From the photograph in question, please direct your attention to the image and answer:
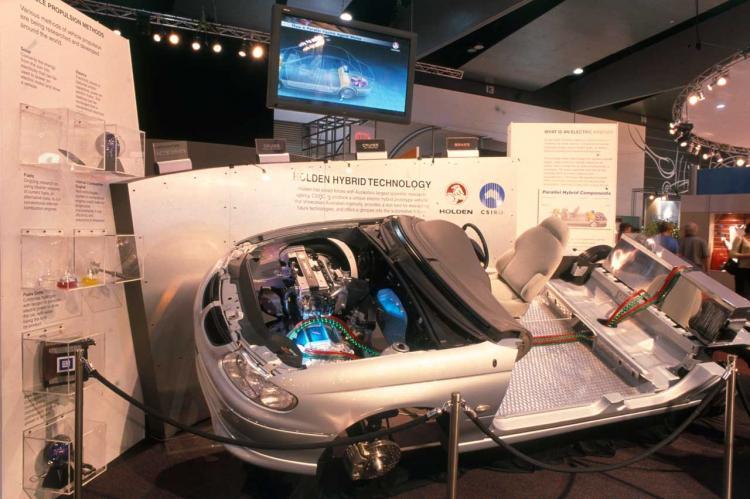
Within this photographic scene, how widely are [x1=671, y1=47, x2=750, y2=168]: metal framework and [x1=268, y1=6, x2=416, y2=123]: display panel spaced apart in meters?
6.90

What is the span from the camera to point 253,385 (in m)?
2.28

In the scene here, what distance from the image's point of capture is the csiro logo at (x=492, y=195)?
5.04 m

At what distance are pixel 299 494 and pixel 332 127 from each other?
888 cm

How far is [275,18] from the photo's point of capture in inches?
161

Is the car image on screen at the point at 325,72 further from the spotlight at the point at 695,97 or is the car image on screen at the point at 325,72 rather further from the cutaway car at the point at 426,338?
the spotlight at the point at 695,97

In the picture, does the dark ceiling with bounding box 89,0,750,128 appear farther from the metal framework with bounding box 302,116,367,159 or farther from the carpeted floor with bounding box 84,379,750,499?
the carpeted floor with bounding box 84,379,750,499

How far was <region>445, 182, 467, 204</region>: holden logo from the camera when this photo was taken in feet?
16.2

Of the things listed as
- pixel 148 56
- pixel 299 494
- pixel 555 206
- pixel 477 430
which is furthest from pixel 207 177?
pixel 148 56

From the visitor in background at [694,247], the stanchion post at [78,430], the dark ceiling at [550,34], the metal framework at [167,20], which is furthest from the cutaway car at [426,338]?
the dark ceiling at [550,34]

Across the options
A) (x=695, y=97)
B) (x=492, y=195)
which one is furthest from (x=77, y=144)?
(x=695, y=97)

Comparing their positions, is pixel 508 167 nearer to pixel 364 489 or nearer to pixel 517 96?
pixel 364 489

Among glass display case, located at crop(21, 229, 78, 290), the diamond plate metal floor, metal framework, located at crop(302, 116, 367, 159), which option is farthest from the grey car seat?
metal framework, located at crop(302, 116, 367, 159)

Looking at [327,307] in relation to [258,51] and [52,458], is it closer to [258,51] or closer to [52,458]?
[52,458]

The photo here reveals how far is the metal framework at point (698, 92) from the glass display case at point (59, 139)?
31.5ft
